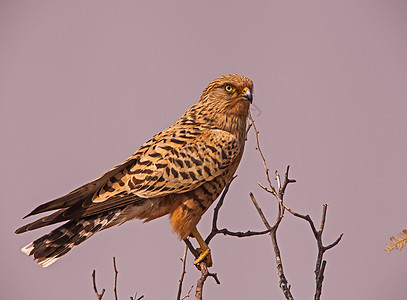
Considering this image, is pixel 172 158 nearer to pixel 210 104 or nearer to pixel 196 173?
pixel 196 173

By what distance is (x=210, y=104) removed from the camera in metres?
3.63

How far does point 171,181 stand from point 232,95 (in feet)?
2.74

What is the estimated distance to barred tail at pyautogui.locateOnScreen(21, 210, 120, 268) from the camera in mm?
2783

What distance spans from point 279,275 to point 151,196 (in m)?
0.95

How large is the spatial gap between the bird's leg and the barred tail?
26.8 inches

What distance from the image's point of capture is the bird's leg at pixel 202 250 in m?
3.33

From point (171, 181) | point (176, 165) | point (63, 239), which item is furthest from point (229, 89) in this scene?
point (63, 239)

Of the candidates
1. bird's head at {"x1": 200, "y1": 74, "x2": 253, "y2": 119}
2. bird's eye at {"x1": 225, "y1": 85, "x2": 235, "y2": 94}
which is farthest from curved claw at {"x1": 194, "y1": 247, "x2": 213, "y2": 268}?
bird's eye at {"x1": 225, "y1": 85, "x2": 235, "y2": 94}

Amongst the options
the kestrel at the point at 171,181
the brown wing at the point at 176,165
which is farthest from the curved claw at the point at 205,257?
the brown wing at the point at 176,165

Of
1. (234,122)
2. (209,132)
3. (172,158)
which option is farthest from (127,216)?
(234,122)

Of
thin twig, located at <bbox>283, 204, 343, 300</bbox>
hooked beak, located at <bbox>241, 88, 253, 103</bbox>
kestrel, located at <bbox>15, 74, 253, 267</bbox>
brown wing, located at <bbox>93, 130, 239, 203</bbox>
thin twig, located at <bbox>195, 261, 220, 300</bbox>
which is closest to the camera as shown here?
thin twig, located at <bbox>283, 204, 343, 300</bbox>

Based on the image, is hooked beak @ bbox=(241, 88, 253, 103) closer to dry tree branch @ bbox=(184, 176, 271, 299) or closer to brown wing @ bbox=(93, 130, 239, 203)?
brown wing @ bbox=(93, 130, 239, 203)

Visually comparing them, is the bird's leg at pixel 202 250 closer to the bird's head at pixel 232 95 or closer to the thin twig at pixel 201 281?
the thin twig at pixel 201 281

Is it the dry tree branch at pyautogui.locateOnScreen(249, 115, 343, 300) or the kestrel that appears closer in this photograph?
the dry tree branch at pyautogui.locateOnScreen(249, 115, 343, 300)
